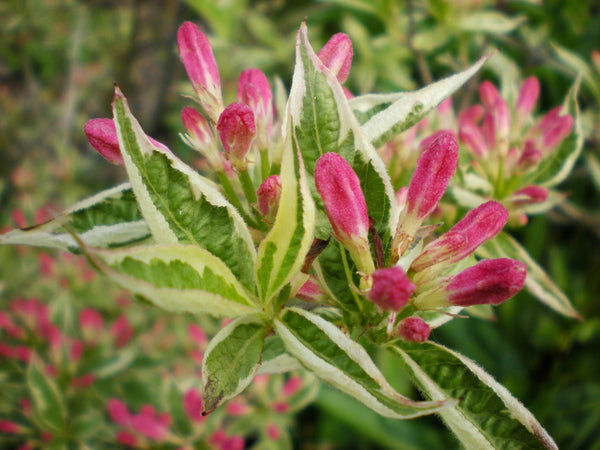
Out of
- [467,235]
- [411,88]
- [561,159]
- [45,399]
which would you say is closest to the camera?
[467,235]

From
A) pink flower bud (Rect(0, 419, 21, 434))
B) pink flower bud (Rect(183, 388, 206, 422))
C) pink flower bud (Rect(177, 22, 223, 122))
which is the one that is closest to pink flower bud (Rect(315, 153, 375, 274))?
pink flower bud (Rect(177, 22, 223, 122))

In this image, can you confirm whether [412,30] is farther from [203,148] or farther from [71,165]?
[71,165]

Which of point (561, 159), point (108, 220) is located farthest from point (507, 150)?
point (108, 220)

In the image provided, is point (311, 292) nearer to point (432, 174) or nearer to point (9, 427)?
point (432, 174)

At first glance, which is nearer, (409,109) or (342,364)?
(342,364)

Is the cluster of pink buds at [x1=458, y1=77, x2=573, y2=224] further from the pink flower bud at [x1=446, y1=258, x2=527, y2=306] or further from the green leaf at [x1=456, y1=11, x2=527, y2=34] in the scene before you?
the green leaf at [x1=456, y1=11, x2=527, y2=34]

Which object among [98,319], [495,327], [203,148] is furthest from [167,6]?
[203,148]

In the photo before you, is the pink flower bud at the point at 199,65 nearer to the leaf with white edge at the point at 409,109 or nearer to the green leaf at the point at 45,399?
the leaf with white edge at the point at 409,109
